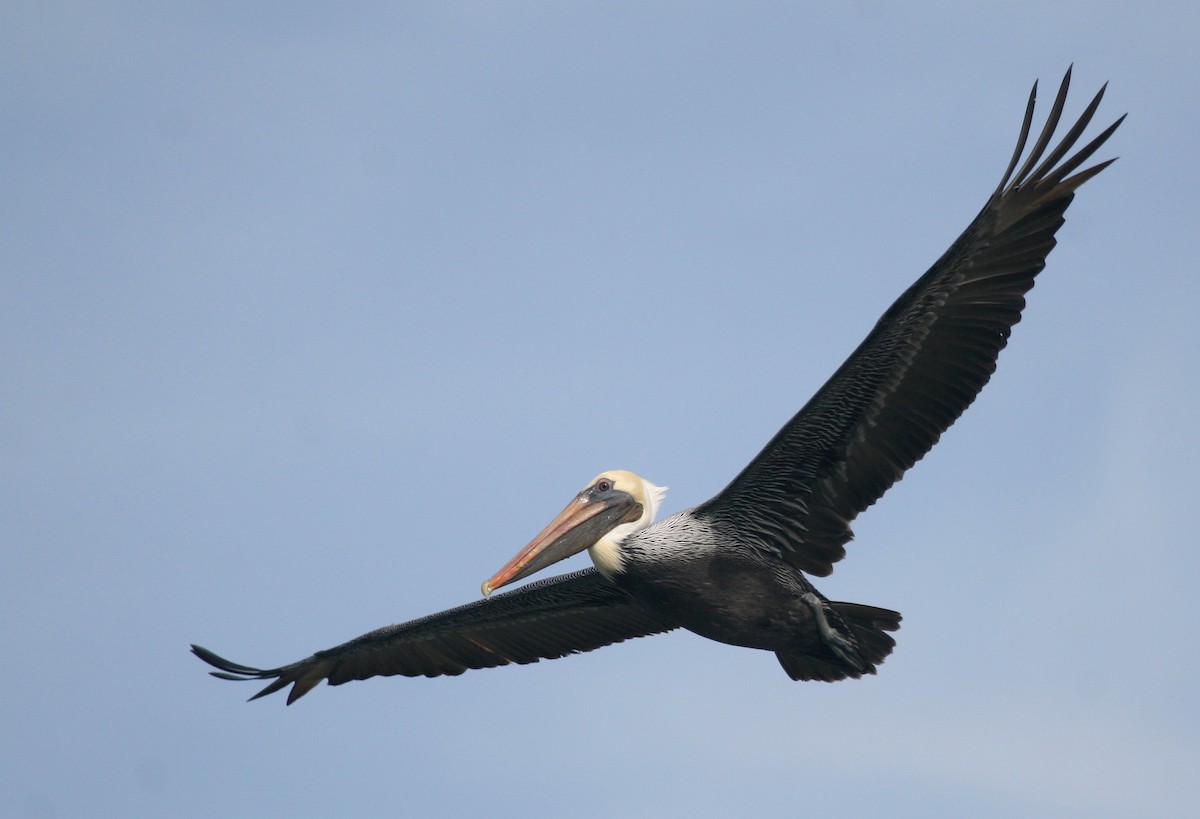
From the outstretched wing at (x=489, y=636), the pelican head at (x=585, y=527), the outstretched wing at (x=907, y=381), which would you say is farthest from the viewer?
the outstretched wing at (x=489, y=636)

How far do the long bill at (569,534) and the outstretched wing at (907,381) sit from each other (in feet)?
2.70

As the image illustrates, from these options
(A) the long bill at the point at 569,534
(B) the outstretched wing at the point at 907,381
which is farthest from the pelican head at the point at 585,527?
(B) the outstretched wing at the point at 907,381

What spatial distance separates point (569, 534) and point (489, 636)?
217 centimetres

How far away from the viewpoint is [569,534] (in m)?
13.7

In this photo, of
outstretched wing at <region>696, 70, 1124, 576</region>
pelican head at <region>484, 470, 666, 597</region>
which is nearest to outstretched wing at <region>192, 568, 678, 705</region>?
pelican head at <region>484, 470, 666, 597</region>

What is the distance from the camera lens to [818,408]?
517 inches

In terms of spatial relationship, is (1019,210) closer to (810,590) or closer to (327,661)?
(810,590)

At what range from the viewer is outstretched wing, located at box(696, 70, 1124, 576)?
12750 millimetres

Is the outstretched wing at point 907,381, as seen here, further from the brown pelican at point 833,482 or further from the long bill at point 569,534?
the long bill at point 569,534

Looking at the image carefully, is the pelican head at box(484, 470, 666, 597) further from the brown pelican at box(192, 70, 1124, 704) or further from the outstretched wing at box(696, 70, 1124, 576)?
the outstretched wing at box(696, 70, 1124, 576)

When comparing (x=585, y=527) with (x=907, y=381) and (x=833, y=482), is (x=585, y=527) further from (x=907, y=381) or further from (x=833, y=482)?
(x=907, y=381)

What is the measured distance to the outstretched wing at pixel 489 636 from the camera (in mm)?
14852

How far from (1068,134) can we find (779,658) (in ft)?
15.7

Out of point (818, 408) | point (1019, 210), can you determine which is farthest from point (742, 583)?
point (1019, 210)
